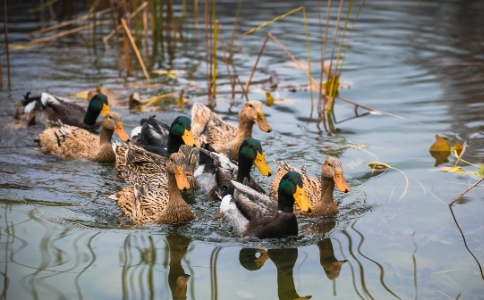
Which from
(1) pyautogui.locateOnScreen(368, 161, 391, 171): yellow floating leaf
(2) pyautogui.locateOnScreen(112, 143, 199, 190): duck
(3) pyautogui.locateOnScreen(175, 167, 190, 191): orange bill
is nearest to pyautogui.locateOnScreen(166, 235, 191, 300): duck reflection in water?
(3) pyautogui.locateOnScreen(175, 167, 190, 191): orange bill

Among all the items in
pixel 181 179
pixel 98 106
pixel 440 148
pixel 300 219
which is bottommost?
pixel 300 219

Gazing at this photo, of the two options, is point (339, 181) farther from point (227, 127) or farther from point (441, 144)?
point (227, 127)

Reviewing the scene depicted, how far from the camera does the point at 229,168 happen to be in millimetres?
7246

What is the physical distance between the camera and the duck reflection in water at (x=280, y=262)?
500cm

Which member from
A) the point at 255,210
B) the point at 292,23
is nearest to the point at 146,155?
the point at 255,210

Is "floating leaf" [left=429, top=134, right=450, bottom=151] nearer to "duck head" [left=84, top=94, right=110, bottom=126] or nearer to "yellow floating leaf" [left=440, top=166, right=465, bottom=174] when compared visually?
"yellow floating leaf" [left=440, top=166, right=465, bottom=174]

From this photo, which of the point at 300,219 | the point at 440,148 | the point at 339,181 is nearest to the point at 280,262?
the point at 300,219

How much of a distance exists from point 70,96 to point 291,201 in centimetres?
580

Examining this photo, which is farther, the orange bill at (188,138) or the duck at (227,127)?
the duck at (227,127)

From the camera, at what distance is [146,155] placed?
7801 mm

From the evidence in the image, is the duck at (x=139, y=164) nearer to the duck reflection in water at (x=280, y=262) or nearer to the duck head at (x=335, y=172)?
the duck head at (x=335, y=172)

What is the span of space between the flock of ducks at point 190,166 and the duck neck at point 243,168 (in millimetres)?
10

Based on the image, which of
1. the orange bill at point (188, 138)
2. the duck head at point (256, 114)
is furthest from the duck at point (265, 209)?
the duck head at point (256, 114)

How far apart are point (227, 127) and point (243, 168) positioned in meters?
1.92
